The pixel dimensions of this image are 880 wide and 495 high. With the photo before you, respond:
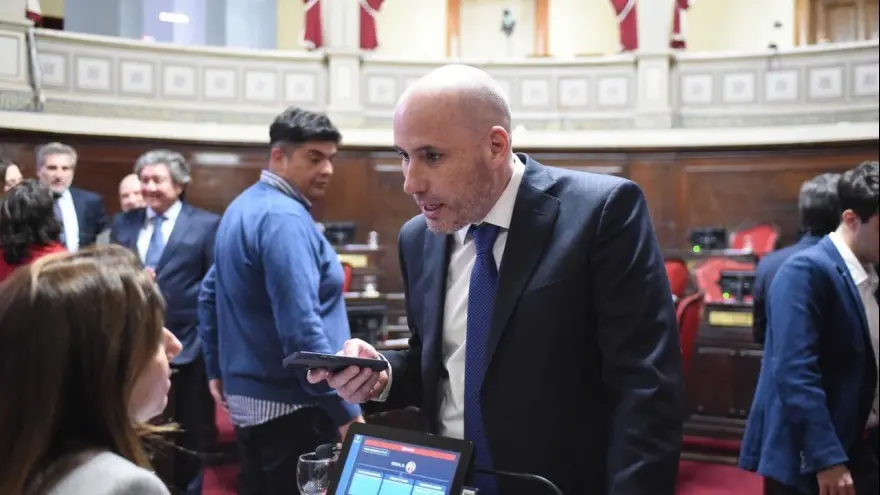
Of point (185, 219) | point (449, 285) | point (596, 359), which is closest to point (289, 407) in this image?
point (449, 285)

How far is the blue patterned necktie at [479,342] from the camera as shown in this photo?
1.61 m

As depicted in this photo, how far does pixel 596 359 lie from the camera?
5.27ft

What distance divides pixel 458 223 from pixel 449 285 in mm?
177

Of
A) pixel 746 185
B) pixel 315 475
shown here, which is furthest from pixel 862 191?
pixel 746 185

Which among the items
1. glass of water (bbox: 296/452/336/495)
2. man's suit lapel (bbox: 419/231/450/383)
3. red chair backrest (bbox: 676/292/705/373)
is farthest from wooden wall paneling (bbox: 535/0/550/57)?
glass of water (bbox: 296/452/336/495)

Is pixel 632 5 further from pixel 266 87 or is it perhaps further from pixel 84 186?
pixel 84 186

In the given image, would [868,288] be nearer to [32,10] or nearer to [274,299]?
[274,299]

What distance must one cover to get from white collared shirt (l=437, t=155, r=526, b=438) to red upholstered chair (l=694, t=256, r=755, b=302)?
643 centimetres

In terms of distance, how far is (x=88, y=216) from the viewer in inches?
214

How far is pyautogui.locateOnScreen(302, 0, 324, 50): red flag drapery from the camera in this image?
9.91 meters

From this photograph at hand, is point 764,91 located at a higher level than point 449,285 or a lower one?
higher

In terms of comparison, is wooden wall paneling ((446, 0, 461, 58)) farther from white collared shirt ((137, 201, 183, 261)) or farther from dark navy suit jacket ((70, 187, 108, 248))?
white collared shirt ((137, 201, 183, 261))

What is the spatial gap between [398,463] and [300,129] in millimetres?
1700

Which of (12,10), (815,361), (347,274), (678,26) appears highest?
(678,26)
